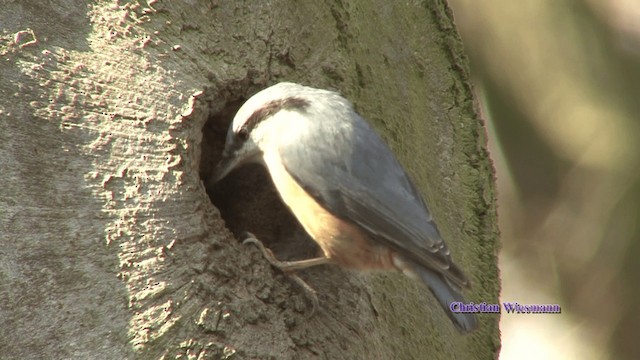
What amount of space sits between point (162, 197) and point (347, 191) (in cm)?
58

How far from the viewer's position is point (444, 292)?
2.58 meters

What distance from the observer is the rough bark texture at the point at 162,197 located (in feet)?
7.32

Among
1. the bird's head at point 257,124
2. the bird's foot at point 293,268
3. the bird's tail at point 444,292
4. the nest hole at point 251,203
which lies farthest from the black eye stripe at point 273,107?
the bird's tail at point 444,292

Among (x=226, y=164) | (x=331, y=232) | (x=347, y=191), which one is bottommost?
(x=226, y=164)

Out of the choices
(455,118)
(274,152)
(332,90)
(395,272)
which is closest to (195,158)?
(274,152)

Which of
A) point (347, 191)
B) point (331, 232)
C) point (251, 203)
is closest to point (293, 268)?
point (331, 232)

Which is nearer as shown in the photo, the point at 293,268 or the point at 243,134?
the point at 293,268

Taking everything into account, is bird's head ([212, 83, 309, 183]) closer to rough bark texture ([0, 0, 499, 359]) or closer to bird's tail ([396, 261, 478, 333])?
rough bark texture ([0, 0, 499, 359])

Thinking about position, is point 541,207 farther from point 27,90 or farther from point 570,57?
point 27,90

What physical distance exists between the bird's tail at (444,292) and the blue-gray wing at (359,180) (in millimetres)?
27

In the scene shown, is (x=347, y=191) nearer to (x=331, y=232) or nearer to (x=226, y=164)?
(x=331, y=232)

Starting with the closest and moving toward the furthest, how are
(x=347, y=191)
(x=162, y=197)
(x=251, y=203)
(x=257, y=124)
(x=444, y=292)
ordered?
(x=162, y=197) → (x=444, y=292) → (x=347, y=191) → (x=257, y=124) → (x=251, y=203)

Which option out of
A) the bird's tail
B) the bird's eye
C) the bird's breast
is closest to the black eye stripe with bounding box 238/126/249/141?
the bird's eye

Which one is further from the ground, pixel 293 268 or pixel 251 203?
pixel 293 268
